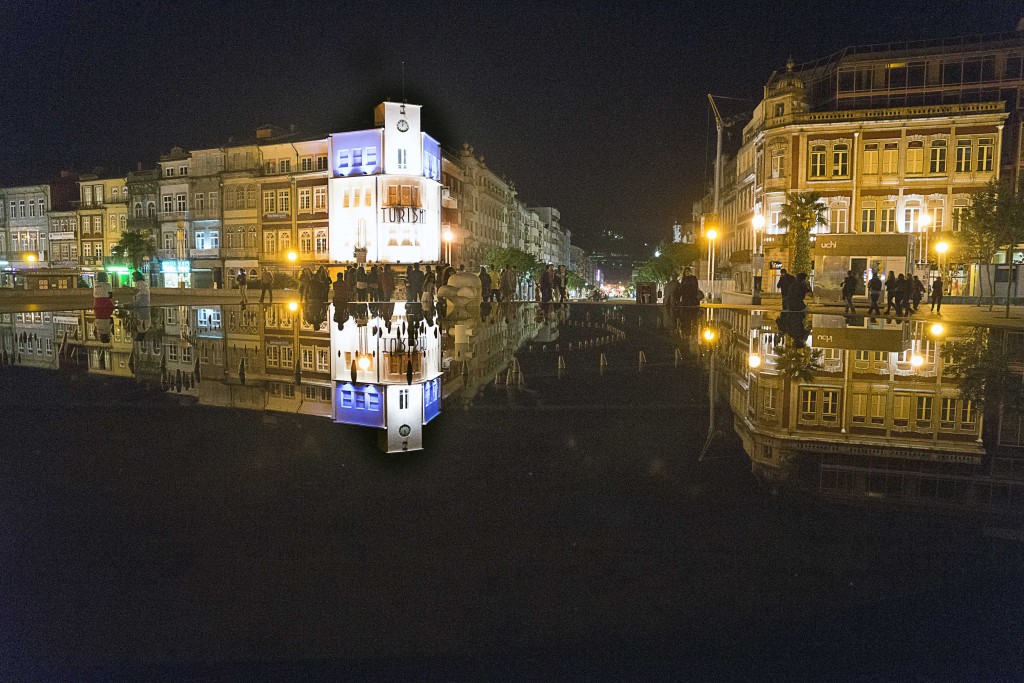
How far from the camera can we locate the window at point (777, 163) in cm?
4759

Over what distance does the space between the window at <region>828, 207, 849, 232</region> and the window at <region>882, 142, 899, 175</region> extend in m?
3.39

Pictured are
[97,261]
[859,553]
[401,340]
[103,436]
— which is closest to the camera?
[859,553]

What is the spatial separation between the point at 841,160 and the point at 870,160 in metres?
1.72

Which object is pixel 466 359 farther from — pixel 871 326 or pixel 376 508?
pixel 871 326

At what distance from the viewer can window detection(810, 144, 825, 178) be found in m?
46.4

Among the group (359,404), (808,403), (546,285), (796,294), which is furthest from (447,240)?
(808,403)

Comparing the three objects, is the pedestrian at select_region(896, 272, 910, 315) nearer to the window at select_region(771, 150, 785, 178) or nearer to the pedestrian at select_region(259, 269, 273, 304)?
the window at select_region(771, 150, 785, 178)

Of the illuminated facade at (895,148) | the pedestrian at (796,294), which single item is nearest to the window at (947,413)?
the pedestrian at (796,294)

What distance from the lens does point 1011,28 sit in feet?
170

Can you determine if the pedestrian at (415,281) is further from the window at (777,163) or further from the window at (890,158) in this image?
the window at (890,158)

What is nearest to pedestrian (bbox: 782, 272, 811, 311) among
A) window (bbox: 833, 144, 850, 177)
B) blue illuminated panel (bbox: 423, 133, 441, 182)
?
window (bbox: 833, 144, 850, 177)

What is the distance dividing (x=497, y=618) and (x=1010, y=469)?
4397 mm

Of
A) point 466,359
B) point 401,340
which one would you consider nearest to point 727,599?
point 466,359

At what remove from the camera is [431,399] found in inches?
298
